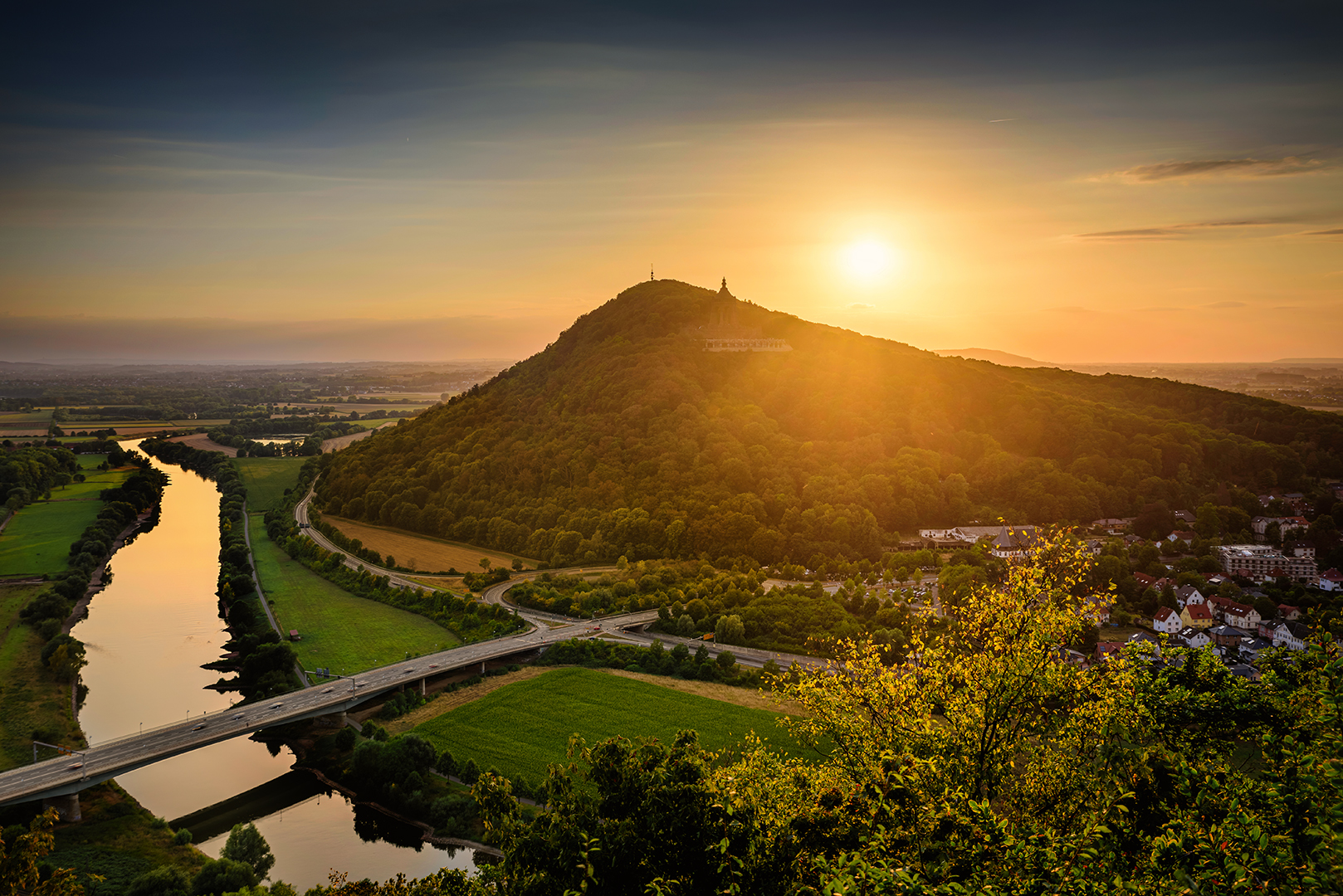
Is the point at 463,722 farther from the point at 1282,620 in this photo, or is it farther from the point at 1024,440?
the point at 1024,440

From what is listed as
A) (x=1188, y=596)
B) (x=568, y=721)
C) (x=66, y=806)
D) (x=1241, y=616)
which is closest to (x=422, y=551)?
(x=568, y=721)

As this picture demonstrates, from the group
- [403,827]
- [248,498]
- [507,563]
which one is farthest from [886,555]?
[248,498]

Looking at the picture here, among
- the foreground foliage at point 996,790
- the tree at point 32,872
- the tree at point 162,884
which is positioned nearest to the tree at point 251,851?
the tree at point 162,884

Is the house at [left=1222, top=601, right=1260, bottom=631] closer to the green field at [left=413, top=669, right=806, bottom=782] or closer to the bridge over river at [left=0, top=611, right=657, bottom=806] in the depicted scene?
the green field at [left=413, top=669, right=806, bottom=782]

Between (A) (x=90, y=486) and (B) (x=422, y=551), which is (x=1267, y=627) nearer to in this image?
(B) (x=422, y=551)

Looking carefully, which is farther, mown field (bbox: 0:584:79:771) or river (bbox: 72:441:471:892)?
mown field (bbox: 0:584:79:771)

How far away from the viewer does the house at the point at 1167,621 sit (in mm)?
48031

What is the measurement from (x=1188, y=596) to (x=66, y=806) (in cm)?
6095

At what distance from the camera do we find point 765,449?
76.2 metres

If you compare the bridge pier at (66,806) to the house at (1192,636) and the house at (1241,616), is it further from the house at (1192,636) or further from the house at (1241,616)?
the house at (1241,616)

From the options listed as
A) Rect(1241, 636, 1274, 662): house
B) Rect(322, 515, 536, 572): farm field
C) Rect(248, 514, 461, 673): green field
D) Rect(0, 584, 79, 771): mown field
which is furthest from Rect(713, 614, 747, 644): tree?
Rect(0, 584, 79, 771): mown field

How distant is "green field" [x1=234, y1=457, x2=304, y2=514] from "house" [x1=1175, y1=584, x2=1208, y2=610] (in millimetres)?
88593

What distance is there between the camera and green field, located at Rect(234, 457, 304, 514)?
92.9 m

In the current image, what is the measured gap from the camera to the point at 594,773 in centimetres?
1291
